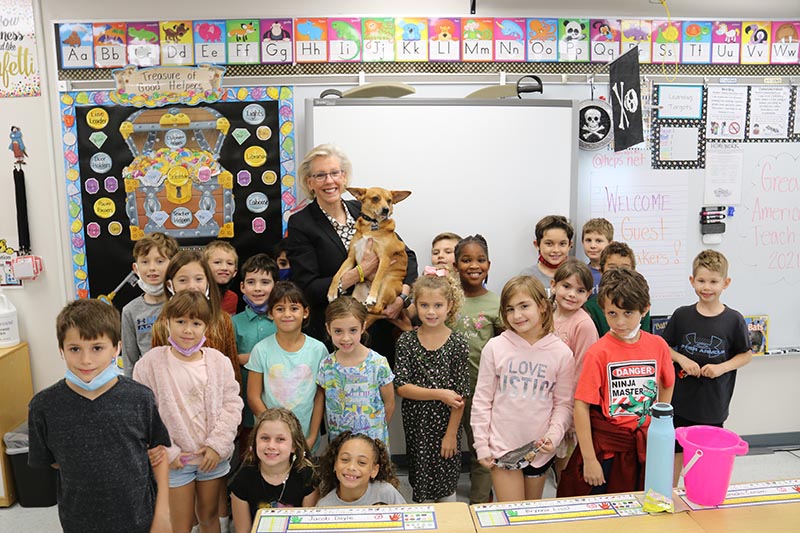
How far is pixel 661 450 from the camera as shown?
1438 mm

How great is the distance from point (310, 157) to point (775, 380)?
10.3 feet

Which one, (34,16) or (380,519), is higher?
(34,16)

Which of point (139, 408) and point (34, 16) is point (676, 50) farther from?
point (34, 16)

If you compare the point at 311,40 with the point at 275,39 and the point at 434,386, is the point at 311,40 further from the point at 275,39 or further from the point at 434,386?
the point at 434,386

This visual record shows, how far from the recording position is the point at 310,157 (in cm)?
249

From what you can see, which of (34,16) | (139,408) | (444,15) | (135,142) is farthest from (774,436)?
(34,16)

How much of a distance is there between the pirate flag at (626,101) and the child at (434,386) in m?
1.32

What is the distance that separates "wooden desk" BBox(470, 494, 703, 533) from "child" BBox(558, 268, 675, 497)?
0.45m

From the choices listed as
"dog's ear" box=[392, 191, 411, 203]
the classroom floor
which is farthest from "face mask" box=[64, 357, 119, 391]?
the classroom floor

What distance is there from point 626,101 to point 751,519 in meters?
2.08

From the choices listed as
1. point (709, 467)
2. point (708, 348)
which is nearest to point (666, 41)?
point (708, 348)

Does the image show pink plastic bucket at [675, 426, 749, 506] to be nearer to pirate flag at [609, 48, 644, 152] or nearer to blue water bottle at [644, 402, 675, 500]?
blue water bottle at [644, 402, 675, 500]

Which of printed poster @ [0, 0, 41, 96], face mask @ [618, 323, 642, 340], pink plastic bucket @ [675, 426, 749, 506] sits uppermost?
printed poster @ [0, 0, 41, 96]

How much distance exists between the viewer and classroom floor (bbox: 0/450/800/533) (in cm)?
269
